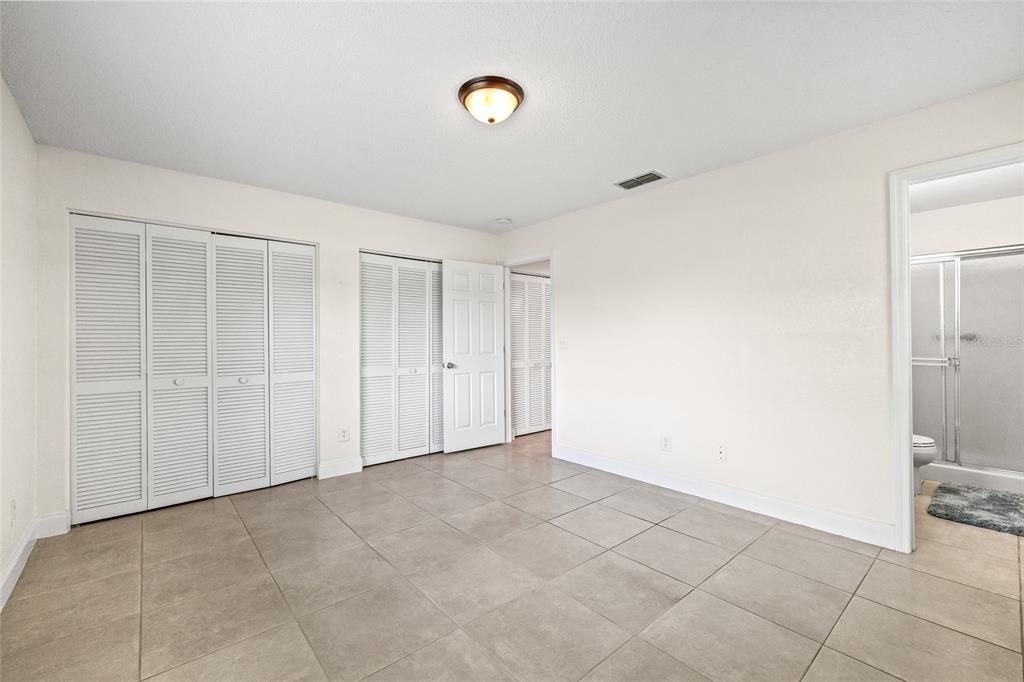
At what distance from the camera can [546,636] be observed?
1858mm

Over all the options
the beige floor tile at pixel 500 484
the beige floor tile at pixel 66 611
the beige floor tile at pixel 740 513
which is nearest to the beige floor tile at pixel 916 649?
the beige floor tile at pixel 740 513

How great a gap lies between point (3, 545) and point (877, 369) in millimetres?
4844

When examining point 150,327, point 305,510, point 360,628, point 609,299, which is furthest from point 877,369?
point 150,327

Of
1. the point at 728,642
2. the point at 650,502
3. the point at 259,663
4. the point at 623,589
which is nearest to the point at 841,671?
the point at 728,642

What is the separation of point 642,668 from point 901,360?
7.58ft

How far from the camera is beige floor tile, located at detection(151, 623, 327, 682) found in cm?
164

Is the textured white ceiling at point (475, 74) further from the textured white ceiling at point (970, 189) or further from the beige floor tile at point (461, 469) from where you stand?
the beige floor tile at point (461, 469)

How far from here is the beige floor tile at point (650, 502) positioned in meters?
3.17

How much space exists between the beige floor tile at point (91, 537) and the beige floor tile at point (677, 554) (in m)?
3.13

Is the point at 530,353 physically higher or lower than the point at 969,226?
lower

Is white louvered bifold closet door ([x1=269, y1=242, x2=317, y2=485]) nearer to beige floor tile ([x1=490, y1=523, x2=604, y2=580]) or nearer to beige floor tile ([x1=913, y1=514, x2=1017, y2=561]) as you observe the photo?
beige floor tile ([x1=490, y1=523, x2=604, y2=580])

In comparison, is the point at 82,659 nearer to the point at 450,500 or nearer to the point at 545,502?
the point at 450,500

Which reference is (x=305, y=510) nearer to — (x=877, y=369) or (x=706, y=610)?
(x=706, y=610)

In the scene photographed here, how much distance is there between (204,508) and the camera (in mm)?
3332
